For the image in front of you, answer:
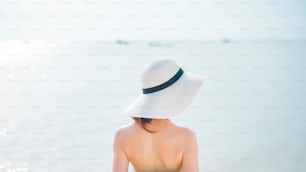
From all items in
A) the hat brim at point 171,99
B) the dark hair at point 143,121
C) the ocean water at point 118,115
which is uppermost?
the hat brim at point 171,99

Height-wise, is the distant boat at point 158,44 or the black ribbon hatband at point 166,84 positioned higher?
the black ribbon hatband at point 166,84

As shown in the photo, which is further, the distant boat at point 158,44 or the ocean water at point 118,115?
the distant boat at point 158,44

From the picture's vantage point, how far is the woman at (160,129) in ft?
3.09

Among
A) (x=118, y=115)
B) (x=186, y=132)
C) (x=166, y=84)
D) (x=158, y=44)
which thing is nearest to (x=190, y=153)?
(x=186, y=132)

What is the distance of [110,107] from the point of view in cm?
335

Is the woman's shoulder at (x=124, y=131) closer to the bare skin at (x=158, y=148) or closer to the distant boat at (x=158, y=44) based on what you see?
the bare skin at (x=158, y=148)

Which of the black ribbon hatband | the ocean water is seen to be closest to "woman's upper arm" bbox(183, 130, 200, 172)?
the black ribbon hatband

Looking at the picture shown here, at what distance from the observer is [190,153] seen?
0.96m

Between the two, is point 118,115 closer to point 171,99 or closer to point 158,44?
point 171,99

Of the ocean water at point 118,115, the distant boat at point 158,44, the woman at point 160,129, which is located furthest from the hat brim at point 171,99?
the distant boat at point 158,44

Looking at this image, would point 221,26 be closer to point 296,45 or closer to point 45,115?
point 45,115

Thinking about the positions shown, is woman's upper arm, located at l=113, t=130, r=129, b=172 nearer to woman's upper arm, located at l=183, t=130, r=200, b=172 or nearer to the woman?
the woman

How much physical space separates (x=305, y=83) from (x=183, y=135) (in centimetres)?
Result: 314

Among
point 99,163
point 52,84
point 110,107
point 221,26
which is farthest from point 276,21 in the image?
point 52,84
